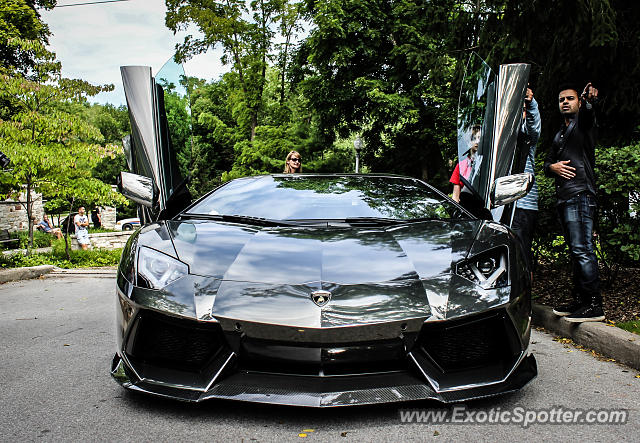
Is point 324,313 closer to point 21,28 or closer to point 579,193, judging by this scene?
point 579,193

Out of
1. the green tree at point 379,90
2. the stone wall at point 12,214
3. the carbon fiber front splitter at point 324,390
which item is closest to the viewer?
the carbon fiber front splitter at point 324,390

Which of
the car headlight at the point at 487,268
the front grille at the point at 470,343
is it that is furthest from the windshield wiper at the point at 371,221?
the front grille at the point at 470,343

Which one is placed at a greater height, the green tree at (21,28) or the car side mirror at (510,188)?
the green tree at (21,28)

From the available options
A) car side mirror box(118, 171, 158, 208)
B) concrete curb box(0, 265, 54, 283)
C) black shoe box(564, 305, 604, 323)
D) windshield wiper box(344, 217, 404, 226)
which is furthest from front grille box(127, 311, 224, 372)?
concrete curb box(0, 265, 54, 283)

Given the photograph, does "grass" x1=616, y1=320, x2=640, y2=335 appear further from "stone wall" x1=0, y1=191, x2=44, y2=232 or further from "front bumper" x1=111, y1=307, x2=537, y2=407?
"stone wall" x1=0, y1=191, x2=44, y2=232

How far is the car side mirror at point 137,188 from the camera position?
3305 millimetres

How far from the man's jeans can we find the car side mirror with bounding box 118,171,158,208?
3.01m

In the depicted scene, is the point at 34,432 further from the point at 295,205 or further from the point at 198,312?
the point at 295,205

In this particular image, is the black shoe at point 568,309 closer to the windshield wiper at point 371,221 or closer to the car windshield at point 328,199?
the car windshield at point 328,199

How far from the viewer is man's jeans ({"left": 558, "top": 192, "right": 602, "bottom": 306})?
12.1ft

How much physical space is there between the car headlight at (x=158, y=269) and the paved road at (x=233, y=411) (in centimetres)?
57

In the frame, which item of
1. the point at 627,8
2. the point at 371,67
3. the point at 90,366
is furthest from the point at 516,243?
the point at 371,67

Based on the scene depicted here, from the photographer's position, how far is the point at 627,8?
5805 mm

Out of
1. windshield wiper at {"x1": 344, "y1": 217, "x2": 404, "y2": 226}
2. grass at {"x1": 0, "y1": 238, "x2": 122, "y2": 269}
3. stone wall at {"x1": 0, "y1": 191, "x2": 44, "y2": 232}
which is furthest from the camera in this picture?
stone wall at {"x1": 0, "y1": 191, "x2": 44, "y2": 232}
